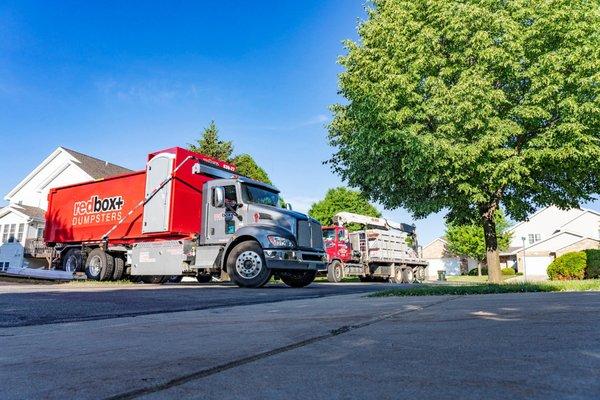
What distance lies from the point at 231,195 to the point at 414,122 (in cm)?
691

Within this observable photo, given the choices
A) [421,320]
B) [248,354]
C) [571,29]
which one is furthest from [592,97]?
[248,354]

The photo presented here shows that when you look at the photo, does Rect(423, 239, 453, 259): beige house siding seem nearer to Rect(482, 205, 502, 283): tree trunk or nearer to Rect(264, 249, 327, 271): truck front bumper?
Rect(482, 205, 502, 283): tree trunk

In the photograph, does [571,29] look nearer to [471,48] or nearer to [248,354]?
[471,48]

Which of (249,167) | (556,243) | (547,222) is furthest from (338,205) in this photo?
(547,222)

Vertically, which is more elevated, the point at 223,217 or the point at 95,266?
the point at 223,217

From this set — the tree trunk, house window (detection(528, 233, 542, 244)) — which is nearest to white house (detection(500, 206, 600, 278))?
house window (detection(528, 233, 542, 244))

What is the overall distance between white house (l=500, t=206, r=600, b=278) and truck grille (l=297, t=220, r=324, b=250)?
32.6 meters

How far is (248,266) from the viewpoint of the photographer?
37.3 ft

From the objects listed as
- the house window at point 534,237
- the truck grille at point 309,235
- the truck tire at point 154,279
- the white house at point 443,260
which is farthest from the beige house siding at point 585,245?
the truck tire at point 154,279

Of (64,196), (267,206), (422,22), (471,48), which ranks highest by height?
(422,22)

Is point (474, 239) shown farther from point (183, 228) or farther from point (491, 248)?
point (183, 228)

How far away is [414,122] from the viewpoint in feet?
49.1

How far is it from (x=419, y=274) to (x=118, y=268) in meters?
18.2

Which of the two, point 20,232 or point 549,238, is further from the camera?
point 549,238
